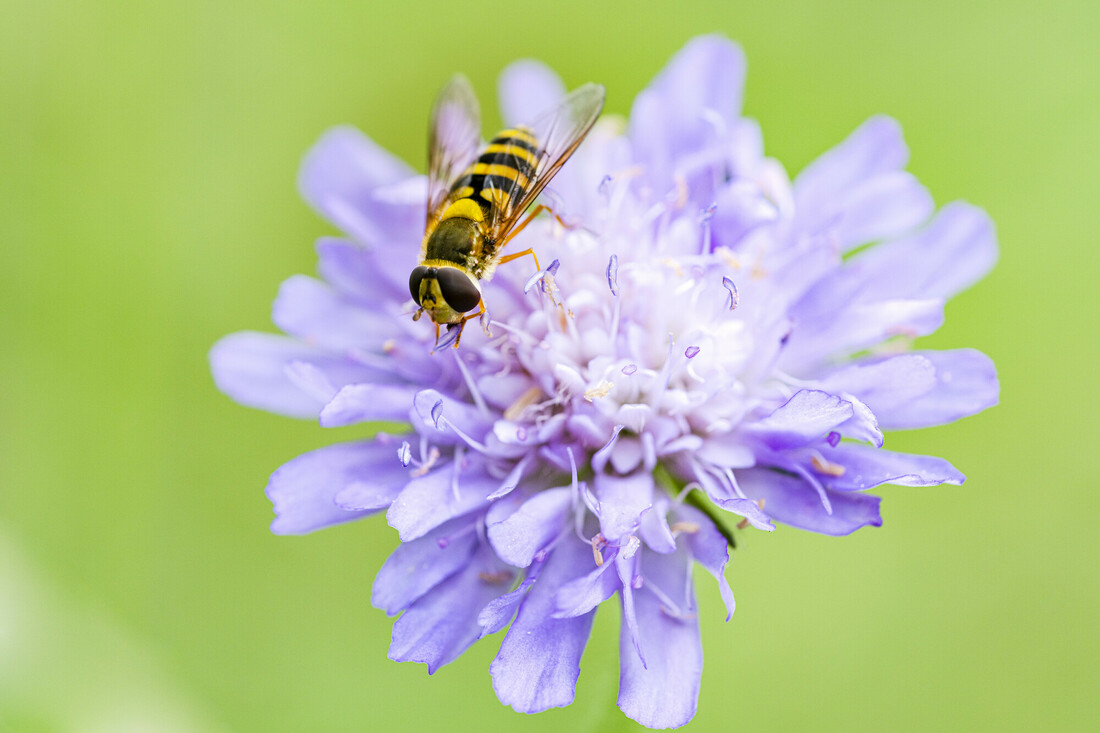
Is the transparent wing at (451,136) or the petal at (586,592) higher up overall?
the transparent wing at (451,136)

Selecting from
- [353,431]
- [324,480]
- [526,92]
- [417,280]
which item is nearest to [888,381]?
[417,280]

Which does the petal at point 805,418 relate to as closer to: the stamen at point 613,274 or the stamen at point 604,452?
the stamen at point 604,452

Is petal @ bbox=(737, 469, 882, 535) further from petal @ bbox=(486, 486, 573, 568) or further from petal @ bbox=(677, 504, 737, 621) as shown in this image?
petal @ bbox=(486, 486, 573, 568)

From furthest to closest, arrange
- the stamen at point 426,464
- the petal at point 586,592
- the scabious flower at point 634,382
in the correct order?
the stamen at point 426,464
the scabious flower at point 634,382
the petal at point 586,592

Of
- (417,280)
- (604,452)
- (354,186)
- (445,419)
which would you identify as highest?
(354,186)

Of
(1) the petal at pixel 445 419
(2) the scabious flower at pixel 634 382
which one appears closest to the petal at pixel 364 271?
(2) the scabious flower at pixel 634 382

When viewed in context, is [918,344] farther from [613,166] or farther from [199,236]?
[199,236]

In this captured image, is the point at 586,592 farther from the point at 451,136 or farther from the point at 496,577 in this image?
the point at 451,136

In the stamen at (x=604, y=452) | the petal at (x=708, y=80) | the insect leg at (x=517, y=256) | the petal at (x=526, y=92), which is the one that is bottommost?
the stamen at (x=604, y=452)

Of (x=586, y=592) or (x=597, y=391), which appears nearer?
(x=586, y=592)

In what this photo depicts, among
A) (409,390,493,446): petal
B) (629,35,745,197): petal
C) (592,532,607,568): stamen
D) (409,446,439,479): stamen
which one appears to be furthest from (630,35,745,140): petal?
(592,532,607,568): stamen
